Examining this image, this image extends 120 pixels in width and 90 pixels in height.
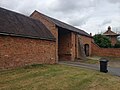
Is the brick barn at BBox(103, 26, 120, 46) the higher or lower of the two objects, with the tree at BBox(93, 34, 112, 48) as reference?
higher

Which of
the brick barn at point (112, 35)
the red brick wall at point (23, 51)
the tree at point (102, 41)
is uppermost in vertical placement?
the brick barn at point (112, 35)

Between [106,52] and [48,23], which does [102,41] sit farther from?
[48,23]

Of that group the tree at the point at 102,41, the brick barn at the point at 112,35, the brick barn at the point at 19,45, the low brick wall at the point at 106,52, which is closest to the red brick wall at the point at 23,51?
the brick barn at the point at 19,45

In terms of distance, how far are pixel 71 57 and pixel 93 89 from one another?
654 inches

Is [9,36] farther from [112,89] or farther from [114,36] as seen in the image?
[114,36]

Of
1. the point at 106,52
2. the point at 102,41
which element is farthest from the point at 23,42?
the point at 102,41

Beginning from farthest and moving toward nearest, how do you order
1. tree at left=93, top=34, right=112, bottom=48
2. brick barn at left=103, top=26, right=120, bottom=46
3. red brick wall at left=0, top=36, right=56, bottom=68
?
1. brick barn at left=103, top=26, right=120, bottom=46
2. tree at left=93, top=34, right=112, bottom=48
3. red brick wall at left=0, top=36, right=56, bottom=68

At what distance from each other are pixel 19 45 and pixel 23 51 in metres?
0.85

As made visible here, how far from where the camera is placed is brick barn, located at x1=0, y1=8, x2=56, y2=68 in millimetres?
14658

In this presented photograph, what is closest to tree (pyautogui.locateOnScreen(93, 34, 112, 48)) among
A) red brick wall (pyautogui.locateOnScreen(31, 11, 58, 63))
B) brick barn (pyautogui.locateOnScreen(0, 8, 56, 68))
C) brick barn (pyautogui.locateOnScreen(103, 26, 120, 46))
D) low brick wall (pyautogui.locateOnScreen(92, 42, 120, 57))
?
low brick wall (pyautogui.locateOnScreen(92, 42, 120, 57))

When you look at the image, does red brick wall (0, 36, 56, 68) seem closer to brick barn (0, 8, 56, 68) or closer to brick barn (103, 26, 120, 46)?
brick barn (0, 8, 56, 68)

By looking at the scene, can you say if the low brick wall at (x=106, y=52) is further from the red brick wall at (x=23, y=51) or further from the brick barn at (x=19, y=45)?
the brick barn at (x=19, y=45)

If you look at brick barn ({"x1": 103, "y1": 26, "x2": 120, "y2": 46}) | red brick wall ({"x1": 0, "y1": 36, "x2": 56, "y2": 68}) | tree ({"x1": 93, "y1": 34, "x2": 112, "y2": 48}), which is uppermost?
brick barn ({"x1": 103, "y1": 26, "x2": 120, "y2": 46})

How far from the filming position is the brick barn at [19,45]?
1466 cm
